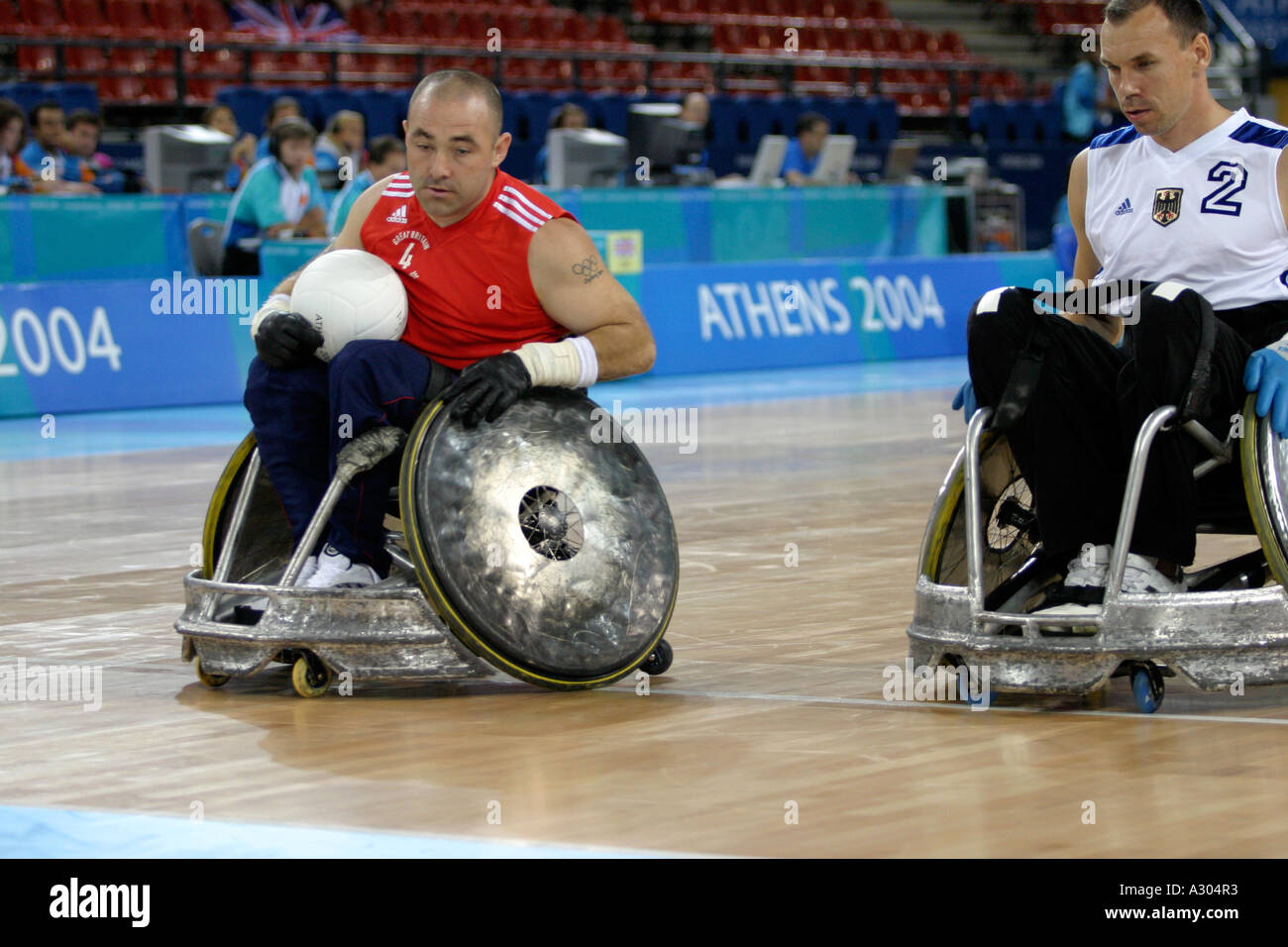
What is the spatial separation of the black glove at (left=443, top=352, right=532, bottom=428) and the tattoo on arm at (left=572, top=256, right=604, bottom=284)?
43 centimetres

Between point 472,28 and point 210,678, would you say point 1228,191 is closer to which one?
point 210,678

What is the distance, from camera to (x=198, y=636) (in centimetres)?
566

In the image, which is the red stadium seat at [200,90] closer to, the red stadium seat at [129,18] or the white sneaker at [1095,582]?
the red stadium seat at [129,18]

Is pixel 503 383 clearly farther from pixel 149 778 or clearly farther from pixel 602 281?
pixel 149 778

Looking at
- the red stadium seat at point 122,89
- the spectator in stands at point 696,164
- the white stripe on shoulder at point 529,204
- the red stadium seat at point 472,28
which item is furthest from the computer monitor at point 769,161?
the white stripe on shoulder at point 529,204

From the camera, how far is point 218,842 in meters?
4.02

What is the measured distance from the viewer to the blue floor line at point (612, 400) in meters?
13.2

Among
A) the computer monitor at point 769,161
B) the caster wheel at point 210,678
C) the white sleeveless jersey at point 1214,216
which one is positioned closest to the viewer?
the white sleeveless jersey at point 1214,216

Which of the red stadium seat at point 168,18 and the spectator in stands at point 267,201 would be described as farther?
the red stadium seat at point 168,18

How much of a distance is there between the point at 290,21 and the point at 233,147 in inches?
238

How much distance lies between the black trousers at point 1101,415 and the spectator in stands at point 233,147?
45.4 ft

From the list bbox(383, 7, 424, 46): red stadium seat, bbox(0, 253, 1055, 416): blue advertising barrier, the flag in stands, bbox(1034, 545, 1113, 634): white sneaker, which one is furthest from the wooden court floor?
bbox(383, 7, 424, 46): red stadium seat

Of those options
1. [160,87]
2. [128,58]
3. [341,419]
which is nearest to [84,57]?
[128,58]
